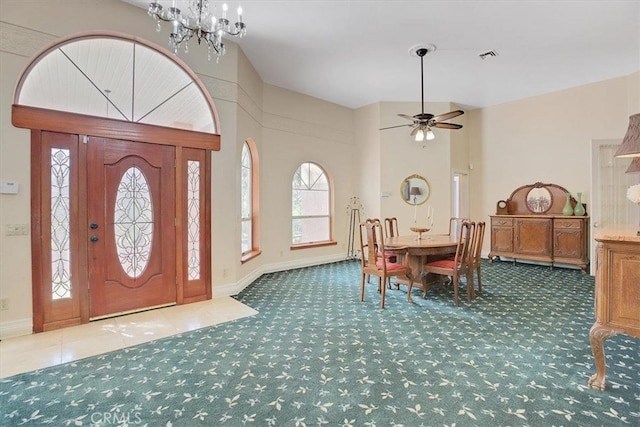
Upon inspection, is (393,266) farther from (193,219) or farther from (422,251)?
(193,219)

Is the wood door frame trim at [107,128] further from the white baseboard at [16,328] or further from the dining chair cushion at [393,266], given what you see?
the dining chair cushion at [393,266]

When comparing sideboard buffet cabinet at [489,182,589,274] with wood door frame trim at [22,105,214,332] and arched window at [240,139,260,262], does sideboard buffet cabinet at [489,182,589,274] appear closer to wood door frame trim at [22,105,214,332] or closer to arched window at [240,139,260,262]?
arched window at [240,139,260,262]

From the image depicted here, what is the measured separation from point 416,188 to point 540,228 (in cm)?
242

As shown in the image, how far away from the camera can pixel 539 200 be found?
6.50 metres

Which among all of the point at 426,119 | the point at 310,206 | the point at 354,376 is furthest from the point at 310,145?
the point at 354,376

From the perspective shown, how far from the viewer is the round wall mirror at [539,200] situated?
641cm

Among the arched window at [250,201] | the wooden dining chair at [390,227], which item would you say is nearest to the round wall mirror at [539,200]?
the wooden dining chair at [390,227]

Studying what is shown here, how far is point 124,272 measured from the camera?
12.0 ft

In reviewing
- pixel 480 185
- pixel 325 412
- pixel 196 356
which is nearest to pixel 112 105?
pixel 196 356

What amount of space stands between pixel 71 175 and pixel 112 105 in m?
0.91

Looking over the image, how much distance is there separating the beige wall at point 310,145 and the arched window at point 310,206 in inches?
9.5

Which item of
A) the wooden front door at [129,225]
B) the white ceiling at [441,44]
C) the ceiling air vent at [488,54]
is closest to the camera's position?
the wooden front door at [129,225]

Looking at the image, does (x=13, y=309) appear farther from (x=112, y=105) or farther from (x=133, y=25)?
(x=133, y=25)

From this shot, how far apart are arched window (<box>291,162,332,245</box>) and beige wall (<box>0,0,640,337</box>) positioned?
0.24 m
